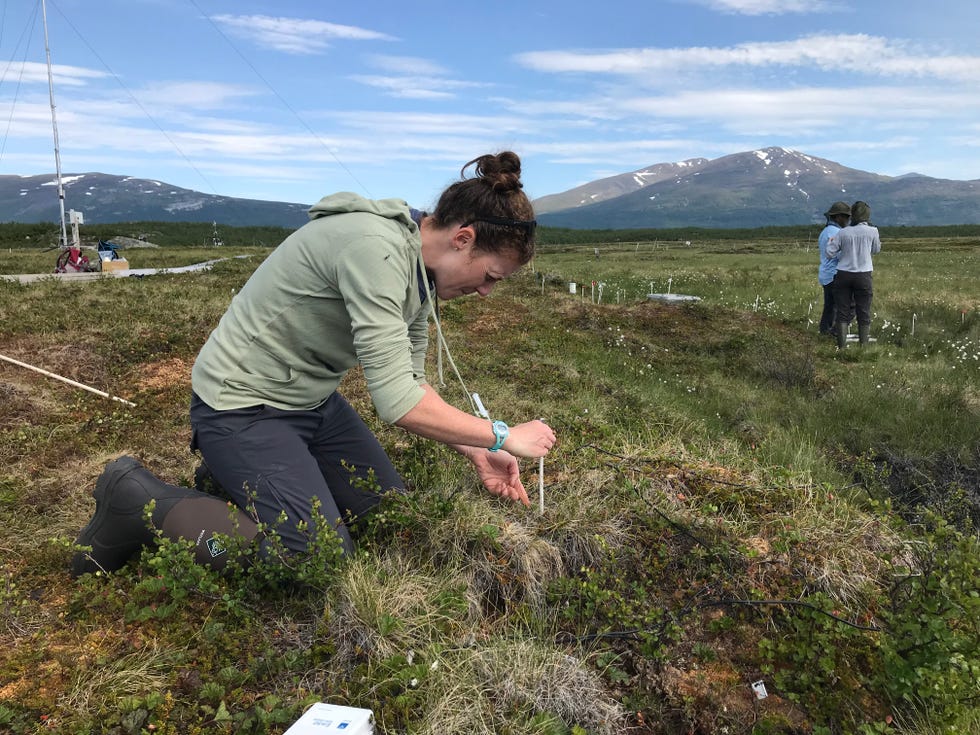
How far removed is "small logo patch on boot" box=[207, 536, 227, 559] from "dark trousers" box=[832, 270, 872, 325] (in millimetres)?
9969

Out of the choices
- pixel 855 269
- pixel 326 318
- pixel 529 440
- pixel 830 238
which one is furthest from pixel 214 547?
pixel 830 238

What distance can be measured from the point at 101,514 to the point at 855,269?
10.4 metres

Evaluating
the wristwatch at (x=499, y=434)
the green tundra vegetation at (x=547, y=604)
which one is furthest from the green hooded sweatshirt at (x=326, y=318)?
the green tundra vegetation at (x=547, y=604)

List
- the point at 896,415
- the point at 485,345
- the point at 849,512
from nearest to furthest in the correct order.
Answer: the point at 849,512 → the point at 896,415 → the point at 485,345

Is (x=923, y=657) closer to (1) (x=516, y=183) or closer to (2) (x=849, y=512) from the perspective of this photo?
(2) (x=849, y=512)

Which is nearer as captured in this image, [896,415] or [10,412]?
[10,412]

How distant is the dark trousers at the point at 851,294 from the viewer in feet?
31.9

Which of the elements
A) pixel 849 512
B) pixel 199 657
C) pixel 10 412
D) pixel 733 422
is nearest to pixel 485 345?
pixel 733 422

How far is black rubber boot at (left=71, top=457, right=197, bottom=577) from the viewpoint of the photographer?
297 centimetres

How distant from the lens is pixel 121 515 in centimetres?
298

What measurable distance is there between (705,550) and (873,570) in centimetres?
82

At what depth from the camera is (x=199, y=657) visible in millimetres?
2568

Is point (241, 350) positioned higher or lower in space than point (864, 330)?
higher

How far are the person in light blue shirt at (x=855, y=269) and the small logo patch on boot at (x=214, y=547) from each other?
980 centimetres
